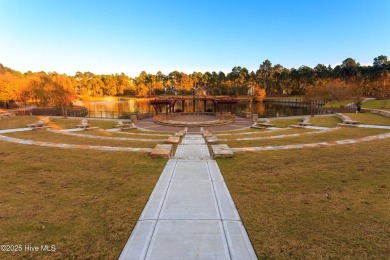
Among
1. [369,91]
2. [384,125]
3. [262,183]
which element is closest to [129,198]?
[262,183]

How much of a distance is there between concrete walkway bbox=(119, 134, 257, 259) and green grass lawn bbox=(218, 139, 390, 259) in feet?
1.33

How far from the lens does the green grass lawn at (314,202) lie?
14.9ft

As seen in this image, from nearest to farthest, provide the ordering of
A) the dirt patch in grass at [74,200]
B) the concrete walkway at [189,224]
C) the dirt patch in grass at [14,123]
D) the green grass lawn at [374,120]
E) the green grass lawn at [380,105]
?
the concrete walkway at [189,224] → the dirt patch in grass at [74,200] → the green grass lawn at [374,120] → the dirt patch in grass at [14,123] → the green grass lawn at [380,105]

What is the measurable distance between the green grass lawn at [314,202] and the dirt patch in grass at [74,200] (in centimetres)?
316

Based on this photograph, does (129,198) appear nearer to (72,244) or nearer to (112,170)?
(72,244)

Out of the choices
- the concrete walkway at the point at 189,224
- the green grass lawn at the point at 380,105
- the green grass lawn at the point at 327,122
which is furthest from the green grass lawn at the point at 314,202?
the green grass lawn at the point at 380,105

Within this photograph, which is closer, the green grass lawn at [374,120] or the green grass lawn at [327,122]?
the green grass lawn at [374,120]

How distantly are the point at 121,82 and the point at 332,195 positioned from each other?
462 ft

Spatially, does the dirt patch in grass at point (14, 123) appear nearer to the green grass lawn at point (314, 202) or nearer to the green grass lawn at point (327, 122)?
the green grass lawn at point (314, 202)

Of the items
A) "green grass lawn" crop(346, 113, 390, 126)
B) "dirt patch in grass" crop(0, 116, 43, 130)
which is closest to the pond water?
"dirt patch in grass" crop(0, 116, 43, 130)

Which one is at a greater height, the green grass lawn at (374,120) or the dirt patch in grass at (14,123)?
the dirt patch in grass at (14,123)

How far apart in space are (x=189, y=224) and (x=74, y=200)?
391 cm

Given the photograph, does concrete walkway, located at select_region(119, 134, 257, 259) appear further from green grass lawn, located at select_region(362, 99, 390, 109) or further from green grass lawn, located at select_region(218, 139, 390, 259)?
green grass lawn, located at select_region(362, 99, 390, 109)

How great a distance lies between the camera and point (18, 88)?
50.1 metres
